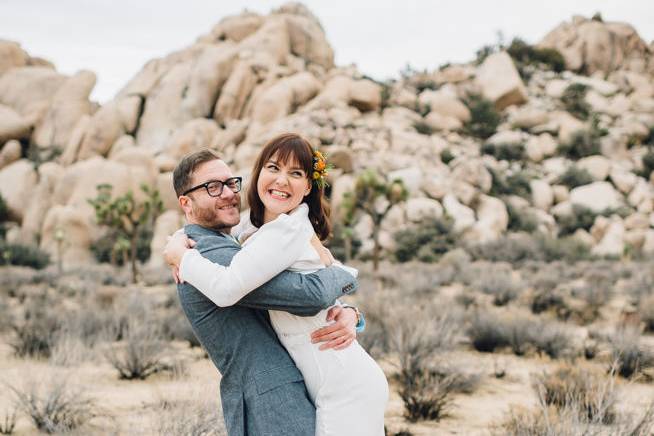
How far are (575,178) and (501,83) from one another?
14439mm

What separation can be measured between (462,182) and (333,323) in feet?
114

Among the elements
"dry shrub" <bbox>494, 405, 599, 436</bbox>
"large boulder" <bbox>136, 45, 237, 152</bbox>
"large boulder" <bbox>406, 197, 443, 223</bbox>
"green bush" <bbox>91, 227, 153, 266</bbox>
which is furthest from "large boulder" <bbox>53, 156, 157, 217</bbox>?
"dry shrub" <bbox>494, 405, 599, 436</bbox>

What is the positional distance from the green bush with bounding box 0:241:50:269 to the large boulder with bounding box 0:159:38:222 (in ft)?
31.2

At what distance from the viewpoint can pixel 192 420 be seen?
144 inches

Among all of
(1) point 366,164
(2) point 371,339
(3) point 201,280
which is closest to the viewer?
(3) point 201,280

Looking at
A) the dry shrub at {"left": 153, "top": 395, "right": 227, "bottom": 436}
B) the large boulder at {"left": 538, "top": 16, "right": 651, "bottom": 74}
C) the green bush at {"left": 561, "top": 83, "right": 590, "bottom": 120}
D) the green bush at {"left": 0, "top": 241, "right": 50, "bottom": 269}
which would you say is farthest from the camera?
the large boulder at {"left": 538, "top": 16, "right": 651, "bottom": 74}

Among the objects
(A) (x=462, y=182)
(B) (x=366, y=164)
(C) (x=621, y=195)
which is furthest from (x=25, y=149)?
(C) (x=621, y=195)

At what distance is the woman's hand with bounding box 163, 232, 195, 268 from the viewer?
2250mm

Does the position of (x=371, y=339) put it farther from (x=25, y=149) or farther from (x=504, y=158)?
(x=25, y=149)

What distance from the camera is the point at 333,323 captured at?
229 cm

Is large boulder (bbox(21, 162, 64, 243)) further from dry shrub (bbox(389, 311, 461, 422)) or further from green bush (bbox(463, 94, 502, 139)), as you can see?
dry shrub (bbox(389, 311, 461, 422))

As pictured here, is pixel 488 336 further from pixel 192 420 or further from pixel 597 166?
pixel 597 166

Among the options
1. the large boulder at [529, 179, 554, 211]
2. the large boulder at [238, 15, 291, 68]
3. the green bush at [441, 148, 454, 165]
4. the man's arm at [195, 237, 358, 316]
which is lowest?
the large boulder at [529, 179, 554, 211]

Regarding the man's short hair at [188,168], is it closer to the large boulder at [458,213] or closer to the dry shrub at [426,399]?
the dry shrub at [426,399]
